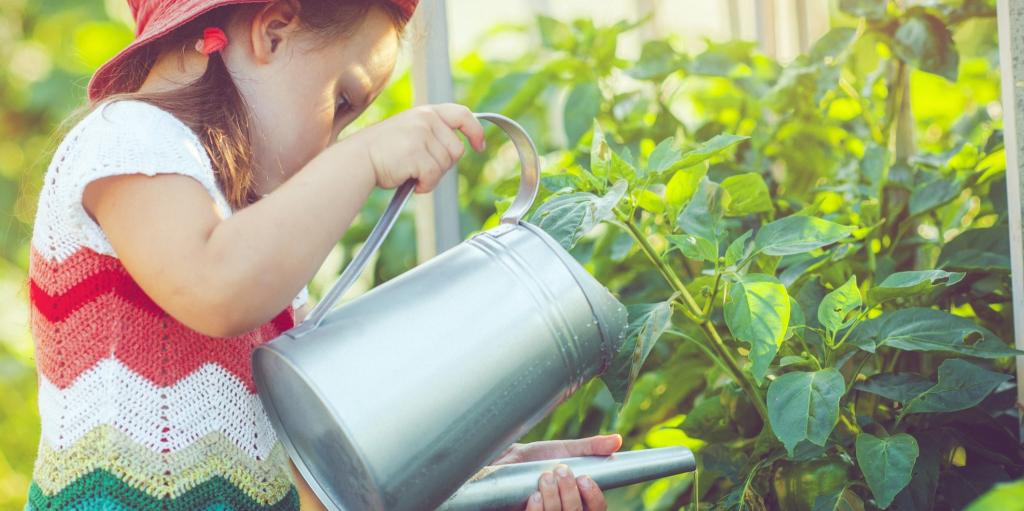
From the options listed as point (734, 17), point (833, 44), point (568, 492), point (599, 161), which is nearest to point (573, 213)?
point (599, 161)

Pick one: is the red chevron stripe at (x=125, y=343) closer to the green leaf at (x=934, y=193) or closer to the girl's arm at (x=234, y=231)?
the girl's arm at (x=234, y=231)

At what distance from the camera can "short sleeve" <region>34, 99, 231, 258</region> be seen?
2.25 ft

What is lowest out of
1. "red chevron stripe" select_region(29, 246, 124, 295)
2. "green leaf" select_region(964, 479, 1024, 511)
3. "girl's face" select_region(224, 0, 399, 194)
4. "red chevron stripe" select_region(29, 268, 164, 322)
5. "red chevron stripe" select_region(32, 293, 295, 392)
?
"red chevron stripe" select_region(32, 293, 295, 392)

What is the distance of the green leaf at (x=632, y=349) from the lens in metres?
0.80

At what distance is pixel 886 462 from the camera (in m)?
0.78

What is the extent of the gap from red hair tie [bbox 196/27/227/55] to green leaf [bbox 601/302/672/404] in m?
0.38

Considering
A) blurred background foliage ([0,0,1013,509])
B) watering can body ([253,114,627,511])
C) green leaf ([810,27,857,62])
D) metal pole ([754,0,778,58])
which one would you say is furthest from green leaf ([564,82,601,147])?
metal pole ([754,0,778,58])

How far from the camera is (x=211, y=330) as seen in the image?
683 millimetres

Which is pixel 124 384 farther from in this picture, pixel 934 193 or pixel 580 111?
pixel 934 193

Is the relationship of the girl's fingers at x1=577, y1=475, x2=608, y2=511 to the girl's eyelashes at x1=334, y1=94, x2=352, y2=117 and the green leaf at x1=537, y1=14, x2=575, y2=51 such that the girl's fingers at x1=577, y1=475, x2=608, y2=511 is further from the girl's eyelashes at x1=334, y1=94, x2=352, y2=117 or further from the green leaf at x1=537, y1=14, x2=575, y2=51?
the green leaf at x1=537, y1=14, x2=575, y2=51

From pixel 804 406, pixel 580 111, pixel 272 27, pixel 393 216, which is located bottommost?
pixel 804 406

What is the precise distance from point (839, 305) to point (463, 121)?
0.33 meters

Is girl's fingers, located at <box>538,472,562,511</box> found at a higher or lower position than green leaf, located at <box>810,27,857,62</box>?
lower

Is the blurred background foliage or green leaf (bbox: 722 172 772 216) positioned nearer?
green leaf (bbox: 722 172 772 216)
